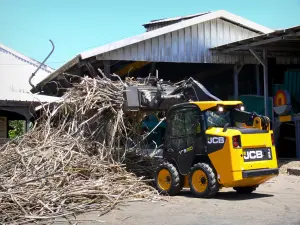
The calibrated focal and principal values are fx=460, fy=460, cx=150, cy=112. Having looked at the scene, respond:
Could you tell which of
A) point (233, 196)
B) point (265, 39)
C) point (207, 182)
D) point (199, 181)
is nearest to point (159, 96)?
point (199, 181)

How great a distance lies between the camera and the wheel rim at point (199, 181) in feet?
32.5

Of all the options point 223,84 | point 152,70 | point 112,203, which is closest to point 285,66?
point 223,84

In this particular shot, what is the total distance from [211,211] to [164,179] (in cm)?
260

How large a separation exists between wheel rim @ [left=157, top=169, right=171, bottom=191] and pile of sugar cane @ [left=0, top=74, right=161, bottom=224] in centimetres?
34

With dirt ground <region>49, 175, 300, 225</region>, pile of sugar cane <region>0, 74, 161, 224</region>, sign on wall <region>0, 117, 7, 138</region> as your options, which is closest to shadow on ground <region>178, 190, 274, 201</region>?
dirt ground <region>49, 175, 300, 225</region>

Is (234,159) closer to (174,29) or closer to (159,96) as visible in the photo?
(159,96)

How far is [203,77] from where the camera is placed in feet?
78.8

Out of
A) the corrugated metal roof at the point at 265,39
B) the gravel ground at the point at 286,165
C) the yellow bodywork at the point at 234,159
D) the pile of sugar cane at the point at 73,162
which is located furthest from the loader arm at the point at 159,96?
the corrugated metal roof at the point at 265,39

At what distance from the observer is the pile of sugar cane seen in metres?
8.20

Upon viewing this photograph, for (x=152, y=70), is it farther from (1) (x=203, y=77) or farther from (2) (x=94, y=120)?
(2) (x=94, y=120)

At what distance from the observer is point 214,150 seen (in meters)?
9.71

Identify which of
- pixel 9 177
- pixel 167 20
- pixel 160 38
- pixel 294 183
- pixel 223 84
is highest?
pixel 167 20

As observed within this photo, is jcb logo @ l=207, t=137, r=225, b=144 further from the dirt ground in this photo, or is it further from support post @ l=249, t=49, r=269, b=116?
support post @ l=249, t=49, r=269, b=116

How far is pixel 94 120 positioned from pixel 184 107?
258cm
